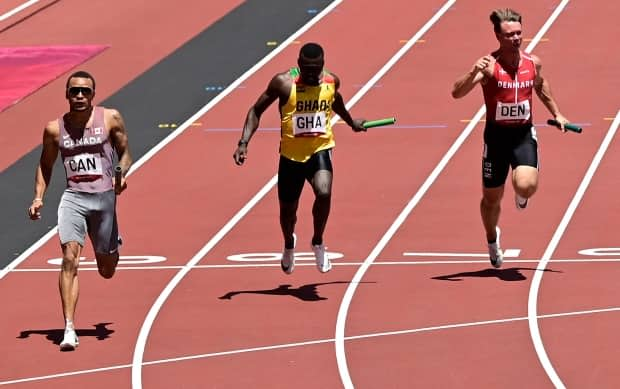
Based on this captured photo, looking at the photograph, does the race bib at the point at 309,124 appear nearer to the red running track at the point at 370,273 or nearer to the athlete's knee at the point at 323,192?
the athlete's knee at the point at 323,192

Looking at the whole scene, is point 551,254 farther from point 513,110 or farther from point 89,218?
point 89,218

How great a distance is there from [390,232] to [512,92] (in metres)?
2.76

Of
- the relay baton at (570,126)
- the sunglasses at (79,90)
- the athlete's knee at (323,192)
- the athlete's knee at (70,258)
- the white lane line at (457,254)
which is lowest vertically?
the white lane line at (457,254)

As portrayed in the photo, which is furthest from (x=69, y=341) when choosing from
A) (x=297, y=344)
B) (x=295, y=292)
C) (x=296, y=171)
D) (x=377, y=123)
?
(x=377, y=123)

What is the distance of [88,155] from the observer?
15.2 m

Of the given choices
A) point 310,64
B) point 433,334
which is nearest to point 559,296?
point 433,334

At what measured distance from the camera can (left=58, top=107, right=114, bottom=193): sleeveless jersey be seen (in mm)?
15164

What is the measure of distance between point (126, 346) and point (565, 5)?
16974 millimetres

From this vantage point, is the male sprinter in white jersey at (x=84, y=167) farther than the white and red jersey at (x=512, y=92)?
No

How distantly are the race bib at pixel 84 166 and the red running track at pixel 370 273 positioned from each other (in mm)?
1382

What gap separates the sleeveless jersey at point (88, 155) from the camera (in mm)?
15164

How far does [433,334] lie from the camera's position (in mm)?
15125

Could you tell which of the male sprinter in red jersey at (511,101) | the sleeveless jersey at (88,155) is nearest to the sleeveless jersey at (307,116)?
the male sprinter in red jersey at (511,101)

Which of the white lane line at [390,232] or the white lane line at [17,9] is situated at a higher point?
the white lane line at [17,9]
